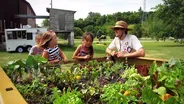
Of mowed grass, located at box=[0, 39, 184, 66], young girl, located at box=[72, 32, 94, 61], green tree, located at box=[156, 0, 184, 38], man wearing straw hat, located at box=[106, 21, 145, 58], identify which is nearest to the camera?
man wearing straw hat, located at box=[106, 21, 145, 58]

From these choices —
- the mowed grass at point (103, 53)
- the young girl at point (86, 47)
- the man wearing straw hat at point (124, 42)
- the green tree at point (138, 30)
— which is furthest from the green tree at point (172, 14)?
the young girl at point (86, 47)

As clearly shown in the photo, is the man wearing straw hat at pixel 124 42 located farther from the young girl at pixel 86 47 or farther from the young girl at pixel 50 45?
the young girl at pixel 50 45

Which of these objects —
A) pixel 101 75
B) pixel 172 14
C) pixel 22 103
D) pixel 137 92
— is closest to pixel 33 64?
pixel 101 75

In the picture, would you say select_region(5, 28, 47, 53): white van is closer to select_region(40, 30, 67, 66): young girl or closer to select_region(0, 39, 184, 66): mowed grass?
select_region(0, 39, 184, 66): mowed grass

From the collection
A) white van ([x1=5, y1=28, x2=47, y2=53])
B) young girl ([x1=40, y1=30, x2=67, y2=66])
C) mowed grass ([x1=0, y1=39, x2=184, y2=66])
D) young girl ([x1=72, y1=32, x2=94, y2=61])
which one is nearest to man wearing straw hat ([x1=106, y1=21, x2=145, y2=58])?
young girl ([x1=72, y1=32, x2=94, y2=61])

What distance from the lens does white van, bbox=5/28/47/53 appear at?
20116mm

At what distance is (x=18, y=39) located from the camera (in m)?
20.3

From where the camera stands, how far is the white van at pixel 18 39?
20.1 m

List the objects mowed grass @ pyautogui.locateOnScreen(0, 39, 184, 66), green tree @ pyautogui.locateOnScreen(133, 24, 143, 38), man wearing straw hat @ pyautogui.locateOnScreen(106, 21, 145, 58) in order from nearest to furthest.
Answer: man wearing straw hat @ pyautogui.locateOnScreen(106, 21, 145, 58) → mowed grass @ pyautogui.locateOnScreen(0, 39, 184, 66) → green tree @ pyautogui.locateOnScreen(133, 24, 143, 38)

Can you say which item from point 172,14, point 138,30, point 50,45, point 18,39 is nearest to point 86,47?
point 50,45

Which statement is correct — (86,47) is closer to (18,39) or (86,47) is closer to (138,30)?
(18,39)

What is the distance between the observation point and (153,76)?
1.50 m

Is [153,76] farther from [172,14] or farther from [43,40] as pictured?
[172,14]

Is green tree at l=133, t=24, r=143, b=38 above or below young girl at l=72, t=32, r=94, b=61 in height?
above
